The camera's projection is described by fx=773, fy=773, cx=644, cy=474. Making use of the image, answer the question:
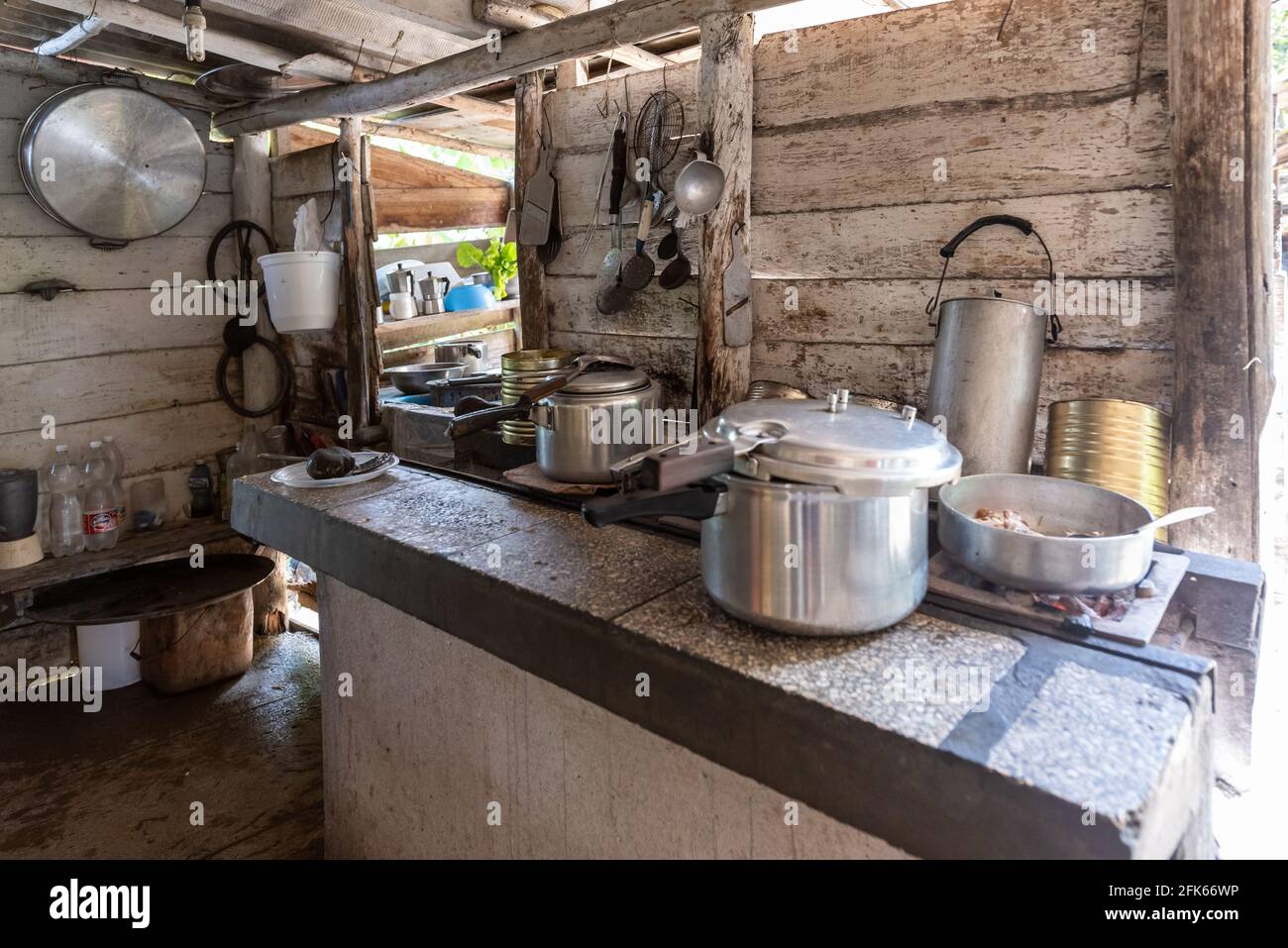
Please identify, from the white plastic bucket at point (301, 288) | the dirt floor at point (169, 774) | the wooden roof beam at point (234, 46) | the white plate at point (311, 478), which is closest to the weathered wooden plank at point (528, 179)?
the white plate at point (311, 478)

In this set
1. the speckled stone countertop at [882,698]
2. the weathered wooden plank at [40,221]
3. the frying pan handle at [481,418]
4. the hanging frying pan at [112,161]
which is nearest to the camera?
the speckled stone countertop at [882,698]

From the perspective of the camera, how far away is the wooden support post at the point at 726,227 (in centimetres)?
222

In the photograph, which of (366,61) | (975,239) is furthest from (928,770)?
(366,61)

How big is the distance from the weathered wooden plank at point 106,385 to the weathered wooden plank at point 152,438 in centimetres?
4

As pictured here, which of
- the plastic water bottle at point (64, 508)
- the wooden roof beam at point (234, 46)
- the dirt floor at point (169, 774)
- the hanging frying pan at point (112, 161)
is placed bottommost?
the dirt floor at point (169, 774)

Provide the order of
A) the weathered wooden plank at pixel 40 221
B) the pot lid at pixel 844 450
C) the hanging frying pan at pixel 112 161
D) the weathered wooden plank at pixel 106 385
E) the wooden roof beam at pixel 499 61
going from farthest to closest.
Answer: the weathered wooden plank at pixel 106 385 < the weathered wooden plank at pixel 40 221 < the hanging frying pan at pixel 112 161 < the wooden roof beam at pixel 499 61 < the pot lid at pixel 844 450

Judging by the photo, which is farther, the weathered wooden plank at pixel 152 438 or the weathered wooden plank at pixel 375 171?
the weathered wooden plank at pixel 375 171

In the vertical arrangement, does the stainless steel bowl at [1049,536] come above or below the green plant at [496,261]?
below

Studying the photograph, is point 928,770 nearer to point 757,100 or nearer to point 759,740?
point 759,740

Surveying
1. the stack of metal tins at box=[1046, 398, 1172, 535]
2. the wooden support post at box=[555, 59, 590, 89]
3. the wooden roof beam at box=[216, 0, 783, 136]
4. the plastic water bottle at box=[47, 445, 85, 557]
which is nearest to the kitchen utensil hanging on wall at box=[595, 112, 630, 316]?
the wooden roof beam at box=[216, 0, 783, 136]

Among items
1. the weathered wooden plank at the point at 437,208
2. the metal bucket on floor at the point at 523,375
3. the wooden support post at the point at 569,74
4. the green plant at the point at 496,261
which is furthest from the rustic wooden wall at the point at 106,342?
the metal bucket on floor at the point at 523,375

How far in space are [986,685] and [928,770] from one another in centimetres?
22

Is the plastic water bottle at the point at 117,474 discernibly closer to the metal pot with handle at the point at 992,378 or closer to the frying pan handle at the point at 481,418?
the frying pan handle at the point at 481,418

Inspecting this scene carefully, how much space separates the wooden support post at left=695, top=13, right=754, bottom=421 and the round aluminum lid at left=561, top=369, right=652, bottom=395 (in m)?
0.29
